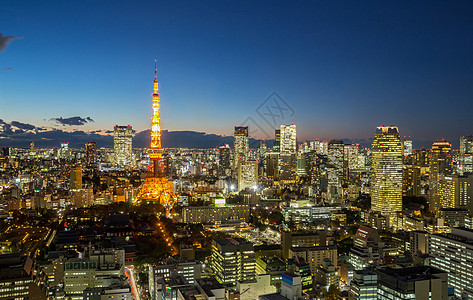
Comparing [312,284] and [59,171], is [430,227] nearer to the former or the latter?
[312,284]

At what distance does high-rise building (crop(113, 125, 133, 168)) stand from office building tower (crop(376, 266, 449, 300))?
36628 millimetres

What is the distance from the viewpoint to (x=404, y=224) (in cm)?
1656

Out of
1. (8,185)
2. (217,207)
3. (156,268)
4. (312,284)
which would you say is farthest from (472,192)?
(8,185)

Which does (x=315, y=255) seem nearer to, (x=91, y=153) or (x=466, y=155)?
(x=466, y=155)

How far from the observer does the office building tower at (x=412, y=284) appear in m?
6.27

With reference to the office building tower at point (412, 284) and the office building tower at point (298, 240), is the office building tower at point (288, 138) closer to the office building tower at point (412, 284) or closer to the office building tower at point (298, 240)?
the office building tower at point (298, 240)

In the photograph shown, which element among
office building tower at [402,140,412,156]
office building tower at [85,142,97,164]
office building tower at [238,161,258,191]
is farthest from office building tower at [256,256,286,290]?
office building tower at [85,142,97,164]

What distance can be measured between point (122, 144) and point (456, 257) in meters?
36.5

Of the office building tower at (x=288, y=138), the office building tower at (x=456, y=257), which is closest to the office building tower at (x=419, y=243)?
the office building tower at (x=456, y=257)

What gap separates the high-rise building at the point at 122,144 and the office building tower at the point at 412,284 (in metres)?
36.6

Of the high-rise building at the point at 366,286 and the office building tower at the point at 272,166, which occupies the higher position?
the office building tower at the point at 272,166

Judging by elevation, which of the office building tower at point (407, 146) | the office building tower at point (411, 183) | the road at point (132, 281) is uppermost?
the office building tower at point (407, 146)

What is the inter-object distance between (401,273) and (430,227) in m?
8.93

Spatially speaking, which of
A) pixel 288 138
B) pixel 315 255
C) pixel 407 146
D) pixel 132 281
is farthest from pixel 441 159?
pixel 132 281
